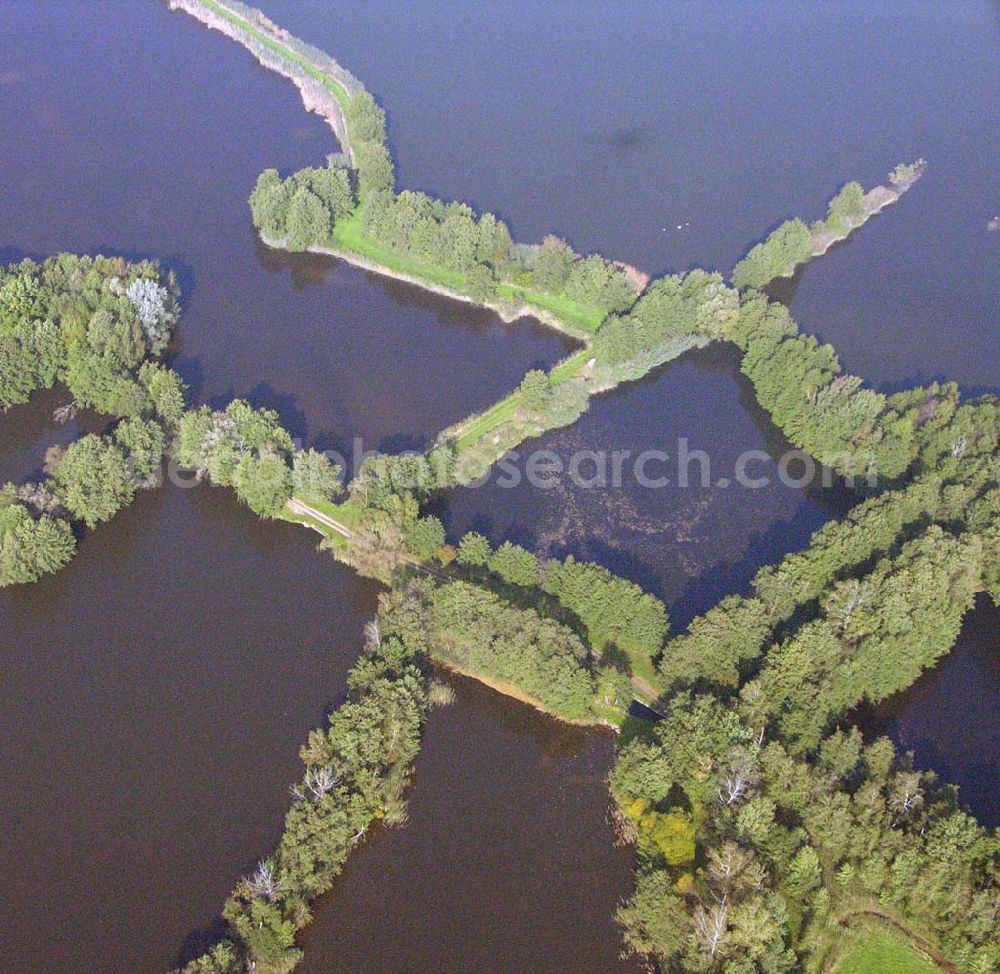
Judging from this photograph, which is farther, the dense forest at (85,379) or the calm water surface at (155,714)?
the dense forest at (85,379)

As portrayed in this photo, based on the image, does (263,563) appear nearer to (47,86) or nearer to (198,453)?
(198,453)

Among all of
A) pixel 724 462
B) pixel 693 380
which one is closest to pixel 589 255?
pixel 693 380

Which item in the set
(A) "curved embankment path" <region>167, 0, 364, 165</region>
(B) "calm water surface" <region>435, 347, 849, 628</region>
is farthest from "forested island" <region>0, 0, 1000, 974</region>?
(A) "curved embankment path" <region>167, 0, 364, 165</region>

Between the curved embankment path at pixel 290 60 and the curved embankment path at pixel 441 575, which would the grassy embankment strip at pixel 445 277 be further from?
the curved embankment path at pixel 441 575

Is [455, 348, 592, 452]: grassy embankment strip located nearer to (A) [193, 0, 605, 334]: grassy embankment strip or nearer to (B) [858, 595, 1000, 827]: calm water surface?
(A) [193, 0, 605, 334]: grassy embankment strip

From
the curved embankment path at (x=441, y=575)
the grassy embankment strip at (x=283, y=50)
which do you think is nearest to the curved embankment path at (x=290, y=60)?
the grassy embankment strip at (x=283, y=50)

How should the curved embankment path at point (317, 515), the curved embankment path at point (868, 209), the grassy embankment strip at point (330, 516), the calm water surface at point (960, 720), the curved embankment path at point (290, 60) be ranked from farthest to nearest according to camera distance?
the curved embankment path at point (290, 60), the curved embankment path at point (868, 209), the curved embankment path at point (317, 515), the grassy embankment strip at point (330, 516), the calm water surface at point (960, 720)

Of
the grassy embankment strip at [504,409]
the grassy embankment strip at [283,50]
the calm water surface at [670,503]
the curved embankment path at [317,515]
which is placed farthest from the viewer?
the grassy embankment strip at [283,50]

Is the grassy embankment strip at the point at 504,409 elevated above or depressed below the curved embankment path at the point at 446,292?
below

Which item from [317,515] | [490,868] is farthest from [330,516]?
[490,868]
